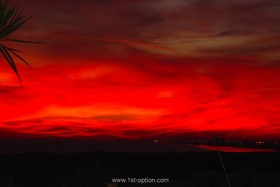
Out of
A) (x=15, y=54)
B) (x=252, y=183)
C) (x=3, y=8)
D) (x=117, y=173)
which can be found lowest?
(x=252, y=183)

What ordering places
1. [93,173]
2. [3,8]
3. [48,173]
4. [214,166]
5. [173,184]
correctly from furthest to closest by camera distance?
[214,166] → [48,173] → [93,173] → [173,184] → [3,8]

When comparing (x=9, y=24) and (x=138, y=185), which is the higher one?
(x=9, y=24)

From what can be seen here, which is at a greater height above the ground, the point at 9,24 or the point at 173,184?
the point at 9,24

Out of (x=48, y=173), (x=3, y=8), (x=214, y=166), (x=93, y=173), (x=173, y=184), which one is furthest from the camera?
(x=214, y=166)

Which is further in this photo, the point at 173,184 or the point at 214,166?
the point at 214,166

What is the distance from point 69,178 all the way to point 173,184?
5.10 m

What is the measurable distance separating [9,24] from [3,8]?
48 centimetres

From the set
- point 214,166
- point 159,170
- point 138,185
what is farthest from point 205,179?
point 214,166

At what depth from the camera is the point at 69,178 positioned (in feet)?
64.6

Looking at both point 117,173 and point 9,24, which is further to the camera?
point 117,173

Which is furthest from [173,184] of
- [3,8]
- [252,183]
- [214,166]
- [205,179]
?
[214,166]

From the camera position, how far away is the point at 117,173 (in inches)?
774

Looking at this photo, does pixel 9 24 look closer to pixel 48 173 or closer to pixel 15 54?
pixel 15 54

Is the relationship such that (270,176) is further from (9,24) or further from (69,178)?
(9,24)
